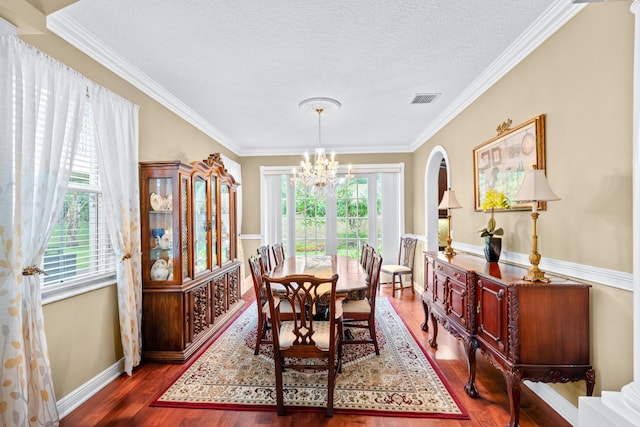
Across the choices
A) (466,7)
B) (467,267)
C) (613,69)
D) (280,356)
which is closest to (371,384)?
(280,356)

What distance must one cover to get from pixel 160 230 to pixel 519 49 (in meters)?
3.53

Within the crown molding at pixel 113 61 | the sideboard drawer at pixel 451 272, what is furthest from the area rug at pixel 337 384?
the crown molding at pixel 113 61

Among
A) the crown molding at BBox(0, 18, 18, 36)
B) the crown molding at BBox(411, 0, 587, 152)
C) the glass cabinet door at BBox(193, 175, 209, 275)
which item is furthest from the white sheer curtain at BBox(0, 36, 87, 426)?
the crown molding at BBox(411, 0, 587, 152)

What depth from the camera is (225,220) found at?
4.29 m

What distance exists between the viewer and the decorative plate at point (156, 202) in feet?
9.62

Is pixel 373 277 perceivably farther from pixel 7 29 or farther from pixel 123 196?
pixel 7 29

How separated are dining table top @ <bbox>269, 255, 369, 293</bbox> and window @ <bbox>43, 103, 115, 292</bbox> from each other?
1.46 meters

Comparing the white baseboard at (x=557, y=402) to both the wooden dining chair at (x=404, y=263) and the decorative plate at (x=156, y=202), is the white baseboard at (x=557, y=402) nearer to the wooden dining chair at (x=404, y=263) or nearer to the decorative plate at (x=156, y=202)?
the wooden dining chair at (x=404, y=263)

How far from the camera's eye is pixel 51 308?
2.04 m

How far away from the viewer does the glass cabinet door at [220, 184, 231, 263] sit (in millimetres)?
4136

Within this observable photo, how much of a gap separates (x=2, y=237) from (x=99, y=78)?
4.76 feet

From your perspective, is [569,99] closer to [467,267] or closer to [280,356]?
[467,267]

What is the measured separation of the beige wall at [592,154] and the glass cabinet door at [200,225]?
307 cm

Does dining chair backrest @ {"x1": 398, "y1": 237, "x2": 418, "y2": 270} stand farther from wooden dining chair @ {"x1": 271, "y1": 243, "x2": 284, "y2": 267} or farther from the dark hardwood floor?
the dark hardwood floor
